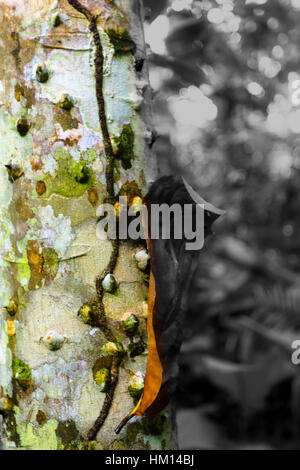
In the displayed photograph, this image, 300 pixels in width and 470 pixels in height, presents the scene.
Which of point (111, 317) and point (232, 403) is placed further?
point (232, 403)

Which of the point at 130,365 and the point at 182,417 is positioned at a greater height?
the point at 130,365

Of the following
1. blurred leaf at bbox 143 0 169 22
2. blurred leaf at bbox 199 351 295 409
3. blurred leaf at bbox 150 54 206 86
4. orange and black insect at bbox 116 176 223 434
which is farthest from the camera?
blurred leaf at bbox 199 351 295 409

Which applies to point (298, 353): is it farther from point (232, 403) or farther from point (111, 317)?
point (111, 317)

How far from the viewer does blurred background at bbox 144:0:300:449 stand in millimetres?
2213

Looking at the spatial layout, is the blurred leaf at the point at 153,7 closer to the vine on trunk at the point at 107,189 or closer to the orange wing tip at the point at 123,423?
the vine on trunk at the point at 107,189

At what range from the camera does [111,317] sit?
755 mm

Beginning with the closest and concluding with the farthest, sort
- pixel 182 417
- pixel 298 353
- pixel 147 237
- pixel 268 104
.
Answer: pixel 147 237, pixel 268 104, pixel 298 353, pixel 182 417

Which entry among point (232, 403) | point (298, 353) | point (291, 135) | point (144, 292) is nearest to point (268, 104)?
point (291, 135)

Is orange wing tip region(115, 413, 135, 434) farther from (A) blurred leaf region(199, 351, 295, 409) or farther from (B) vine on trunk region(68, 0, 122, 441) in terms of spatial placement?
(A) blurred leaf region(199, 351, 295, 409)

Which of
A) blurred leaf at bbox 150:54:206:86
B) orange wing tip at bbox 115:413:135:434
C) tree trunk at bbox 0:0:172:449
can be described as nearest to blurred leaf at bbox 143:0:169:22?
blurred leaf at bbox 150:54:206:86

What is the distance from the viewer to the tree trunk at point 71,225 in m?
0.74

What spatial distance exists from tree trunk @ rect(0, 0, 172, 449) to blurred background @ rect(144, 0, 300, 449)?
1199mm

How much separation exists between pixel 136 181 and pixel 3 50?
0.95 feet

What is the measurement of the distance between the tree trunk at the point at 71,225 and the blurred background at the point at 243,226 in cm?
120
